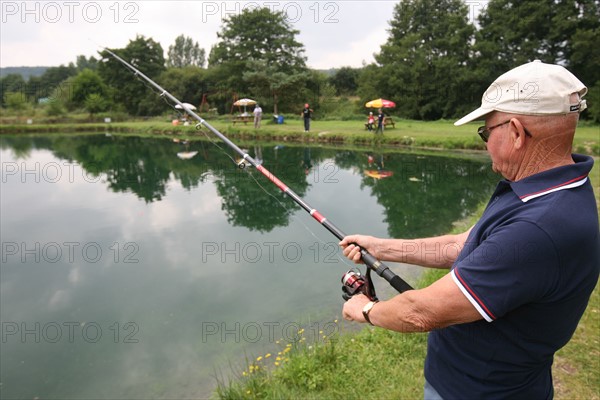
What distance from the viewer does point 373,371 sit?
333 centimetres

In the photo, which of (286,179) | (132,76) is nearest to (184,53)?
(132,76)

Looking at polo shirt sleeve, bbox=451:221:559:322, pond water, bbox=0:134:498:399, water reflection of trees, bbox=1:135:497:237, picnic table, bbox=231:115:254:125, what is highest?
picnic table, bbox=231:115:254:125

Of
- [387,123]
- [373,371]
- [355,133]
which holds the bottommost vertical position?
[373,371]

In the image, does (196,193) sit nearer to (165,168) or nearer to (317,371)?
(165,168)

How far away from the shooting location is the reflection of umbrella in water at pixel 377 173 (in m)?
13.5

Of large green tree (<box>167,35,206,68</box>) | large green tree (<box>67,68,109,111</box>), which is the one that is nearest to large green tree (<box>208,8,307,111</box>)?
large green tree (<box>67,68,109,111</box>)

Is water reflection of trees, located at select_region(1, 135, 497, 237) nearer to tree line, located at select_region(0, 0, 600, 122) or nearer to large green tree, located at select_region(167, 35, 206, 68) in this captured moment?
tree line, located at select_region(0, 0, 600, 122)

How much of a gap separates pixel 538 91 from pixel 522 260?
52 centimetres

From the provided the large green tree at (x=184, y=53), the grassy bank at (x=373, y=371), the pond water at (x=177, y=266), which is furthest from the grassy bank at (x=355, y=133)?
the large green tree at (x=184, y=53)

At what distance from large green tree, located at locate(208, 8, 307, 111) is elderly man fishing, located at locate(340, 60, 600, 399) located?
3587 centimetres

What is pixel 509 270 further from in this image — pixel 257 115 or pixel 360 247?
pixel 257 115

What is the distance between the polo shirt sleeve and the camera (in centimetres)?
116

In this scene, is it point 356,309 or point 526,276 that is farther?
point 356,309

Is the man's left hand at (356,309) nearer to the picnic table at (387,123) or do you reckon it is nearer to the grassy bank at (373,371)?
the grassy bank at (373,371)
